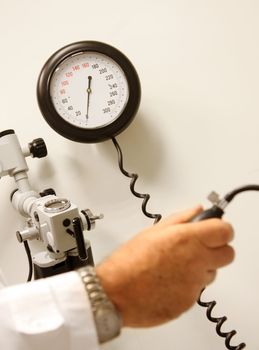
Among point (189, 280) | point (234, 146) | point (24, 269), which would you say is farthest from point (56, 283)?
point (234, 146)

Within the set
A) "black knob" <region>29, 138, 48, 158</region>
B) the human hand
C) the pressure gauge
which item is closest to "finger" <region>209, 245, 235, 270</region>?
the human hand

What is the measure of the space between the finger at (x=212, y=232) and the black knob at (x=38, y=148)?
0.60 m

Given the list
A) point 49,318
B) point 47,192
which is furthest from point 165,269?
point 47,192

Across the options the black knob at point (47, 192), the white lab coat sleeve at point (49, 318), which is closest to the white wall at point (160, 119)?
the black knob at point (47, 192)

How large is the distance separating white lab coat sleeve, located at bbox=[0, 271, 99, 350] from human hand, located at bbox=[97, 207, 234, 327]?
0.06 m

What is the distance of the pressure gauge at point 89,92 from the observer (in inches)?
40.2

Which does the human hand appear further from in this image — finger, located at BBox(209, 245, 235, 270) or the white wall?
the white wall

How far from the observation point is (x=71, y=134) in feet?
3.40

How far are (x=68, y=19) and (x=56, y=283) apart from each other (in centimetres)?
78

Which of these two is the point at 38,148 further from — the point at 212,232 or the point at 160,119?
the point at 212,232

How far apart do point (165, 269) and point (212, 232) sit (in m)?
0.09

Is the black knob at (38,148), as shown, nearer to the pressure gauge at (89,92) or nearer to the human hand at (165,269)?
the pressure gauge at (89,92)

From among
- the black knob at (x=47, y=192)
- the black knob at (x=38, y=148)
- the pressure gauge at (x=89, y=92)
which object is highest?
the pressure gauge at (x=89, y=92)

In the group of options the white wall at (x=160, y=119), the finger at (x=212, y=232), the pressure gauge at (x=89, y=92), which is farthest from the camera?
the white wall at (x=160, y=119)
